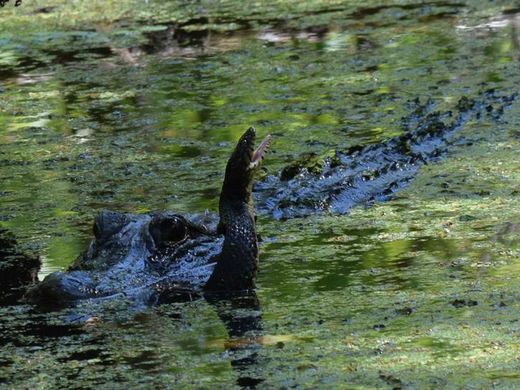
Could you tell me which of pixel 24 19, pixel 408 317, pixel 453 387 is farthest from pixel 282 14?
pixel 453 387

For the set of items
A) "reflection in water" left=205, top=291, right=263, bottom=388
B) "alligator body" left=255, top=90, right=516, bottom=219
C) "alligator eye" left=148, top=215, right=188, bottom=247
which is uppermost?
"alligator eye" left=148, top=215, right=188, bottom=247

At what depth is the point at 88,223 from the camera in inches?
246

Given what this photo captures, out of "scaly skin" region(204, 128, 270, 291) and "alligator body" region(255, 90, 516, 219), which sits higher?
"scaly skin" region(204, 128, 270, 291)

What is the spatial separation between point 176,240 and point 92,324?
0.75 meters

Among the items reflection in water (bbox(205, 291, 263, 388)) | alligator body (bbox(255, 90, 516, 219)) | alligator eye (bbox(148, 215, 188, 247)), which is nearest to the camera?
reflection in water (bbox(205, 291, 263, 388))

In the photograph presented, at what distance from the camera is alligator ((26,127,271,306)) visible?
4902 mm

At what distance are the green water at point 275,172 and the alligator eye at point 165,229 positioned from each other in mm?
397

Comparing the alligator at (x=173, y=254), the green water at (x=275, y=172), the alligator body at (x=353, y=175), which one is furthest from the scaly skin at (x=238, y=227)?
the alligator body at (x=353, y=175)

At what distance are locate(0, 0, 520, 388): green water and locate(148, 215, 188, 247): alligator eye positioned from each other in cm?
40

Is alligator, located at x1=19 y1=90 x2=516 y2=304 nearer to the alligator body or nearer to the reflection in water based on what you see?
the reflection in water

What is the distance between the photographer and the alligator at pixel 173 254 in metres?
4.90

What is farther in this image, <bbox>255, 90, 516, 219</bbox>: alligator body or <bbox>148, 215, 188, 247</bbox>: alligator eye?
<bbox>255, 90, 516, 219</bbox>: alligator body

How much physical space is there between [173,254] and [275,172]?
2.03 m

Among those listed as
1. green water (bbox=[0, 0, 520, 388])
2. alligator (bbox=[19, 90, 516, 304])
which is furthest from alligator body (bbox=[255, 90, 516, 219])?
alligator (bbox=[19, 90, 516, 304])
